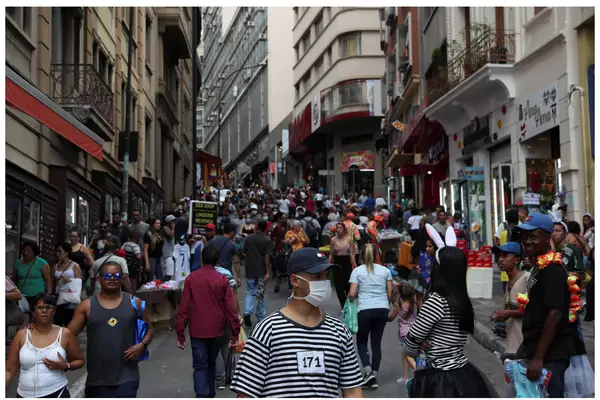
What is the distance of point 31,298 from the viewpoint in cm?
1026

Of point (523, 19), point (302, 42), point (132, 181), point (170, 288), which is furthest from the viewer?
point (302, 42)

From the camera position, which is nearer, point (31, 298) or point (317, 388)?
point (317, 388)

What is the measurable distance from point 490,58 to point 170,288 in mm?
10762

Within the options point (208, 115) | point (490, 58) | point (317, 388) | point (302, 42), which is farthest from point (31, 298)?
point (208, 115)

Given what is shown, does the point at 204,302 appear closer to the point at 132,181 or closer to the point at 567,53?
the point at 567,53

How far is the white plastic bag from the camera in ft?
33.6

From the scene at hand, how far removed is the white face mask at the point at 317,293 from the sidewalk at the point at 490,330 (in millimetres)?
5525

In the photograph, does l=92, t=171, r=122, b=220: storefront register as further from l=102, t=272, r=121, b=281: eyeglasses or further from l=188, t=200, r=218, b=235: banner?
l=102, t=272, r=121, b=281: eyeglasses

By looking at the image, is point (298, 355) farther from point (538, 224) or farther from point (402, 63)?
point (402, 63)

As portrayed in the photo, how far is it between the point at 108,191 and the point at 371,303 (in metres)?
15.6

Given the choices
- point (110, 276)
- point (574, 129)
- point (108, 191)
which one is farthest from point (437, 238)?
point (108, 191)

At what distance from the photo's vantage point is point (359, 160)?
53.3m

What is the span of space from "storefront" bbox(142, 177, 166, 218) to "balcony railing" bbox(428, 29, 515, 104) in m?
13.2

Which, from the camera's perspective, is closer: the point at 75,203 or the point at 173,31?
the point at 75,203
